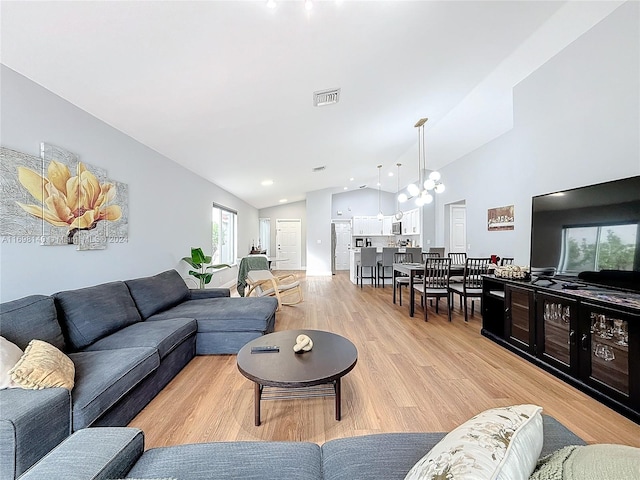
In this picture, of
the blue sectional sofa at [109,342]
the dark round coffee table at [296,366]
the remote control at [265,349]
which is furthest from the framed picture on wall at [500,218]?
the remote control at [265,349]

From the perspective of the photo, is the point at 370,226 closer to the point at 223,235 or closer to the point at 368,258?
the point at 368,258

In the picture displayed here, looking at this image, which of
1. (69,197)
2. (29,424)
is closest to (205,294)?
(69,197)

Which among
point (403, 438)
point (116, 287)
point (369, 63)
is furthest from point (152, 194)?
point (403, 438)

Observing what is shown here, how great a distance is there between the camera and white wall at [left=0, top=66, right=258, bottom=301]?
6.42 ft

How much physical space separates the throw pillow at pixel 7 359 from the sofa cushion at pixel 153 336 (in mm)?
586

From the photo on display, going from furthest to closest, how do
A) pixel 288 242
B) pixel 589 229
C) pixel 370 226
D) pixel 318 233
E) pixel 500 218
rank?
pixel 288 242
pixel 370 226
pixel 318 233
pixel 500 218
pixel 589 229

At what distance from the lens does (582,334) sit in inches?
90.0

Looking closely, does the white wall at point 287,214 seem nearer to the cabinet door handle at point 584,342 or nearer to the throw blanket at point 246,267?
the throw blanket at point 246,267

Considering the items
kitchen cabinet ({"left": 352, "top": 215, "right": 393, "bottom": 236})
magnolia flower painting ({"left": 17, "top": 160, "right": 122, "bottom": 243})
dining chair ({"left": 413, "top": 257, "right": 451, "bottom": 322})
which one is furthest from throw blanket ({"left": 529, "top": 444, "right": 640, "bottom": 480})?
kitchen cabinet ({"left": 352, "top": 215, "right": 393, "bottom": 236})

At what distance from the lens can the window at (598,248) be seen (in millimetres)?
2191

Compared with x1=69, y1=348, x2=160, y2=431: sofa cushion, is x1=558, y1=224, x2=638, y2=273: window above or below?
above

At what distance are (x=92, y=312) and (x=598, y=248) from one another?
163 inches

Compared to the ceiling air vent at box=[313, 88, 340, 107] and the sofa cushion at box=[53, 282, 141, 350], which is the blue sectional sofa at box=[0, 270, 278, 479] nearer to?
the sofa cushion at box=[53, 282, 141, 350]

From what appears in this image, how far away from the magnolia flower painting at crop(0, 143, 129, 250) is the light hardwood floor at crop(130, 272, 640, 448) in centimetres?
150
